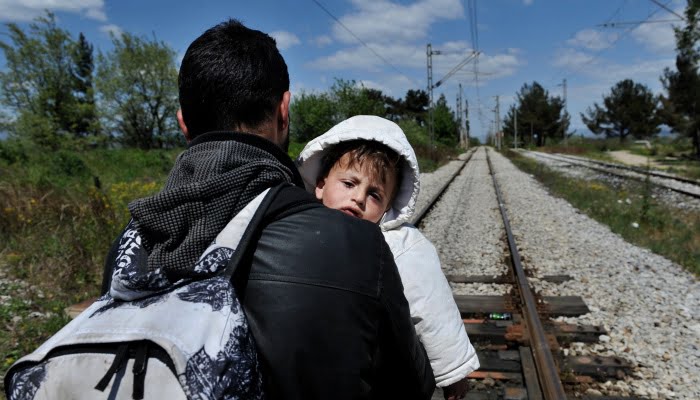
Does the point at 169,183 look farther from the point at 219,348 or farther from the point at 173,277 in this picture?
the point at 219,348

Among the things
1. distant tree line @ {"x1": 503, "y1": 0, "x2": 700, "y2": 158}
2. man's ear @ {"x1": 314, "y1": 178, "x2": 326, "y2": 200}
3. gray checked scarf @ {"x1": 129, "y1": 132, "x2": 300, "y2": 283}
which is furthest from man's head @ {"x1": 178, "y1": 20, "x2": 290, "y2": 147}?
distant tree line @ {"x1": 503, "y1": 0, "x2": 700, "y2": 158}

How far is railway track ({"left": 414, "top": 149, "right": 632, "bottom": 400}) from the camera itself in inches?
138

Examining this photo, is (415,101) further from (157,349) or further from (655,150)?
(157,349)

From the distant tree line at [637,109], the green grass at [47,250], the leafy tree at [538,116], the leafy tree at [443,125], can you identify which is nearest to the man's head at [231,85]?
the green grass at [47,250]

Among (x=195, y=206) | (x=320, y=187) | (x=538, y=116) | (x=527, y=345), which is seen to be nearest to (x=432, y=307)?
(x=320, y=187)

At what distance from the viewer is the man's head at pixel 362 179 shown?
1.81 metres

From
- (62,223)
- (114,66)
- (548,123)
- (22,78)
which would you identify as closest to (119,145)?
(114,66)

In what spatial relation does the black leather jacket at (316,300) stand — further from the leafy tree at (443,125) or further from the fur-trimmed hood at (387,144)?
the leafy tree at (443,125)

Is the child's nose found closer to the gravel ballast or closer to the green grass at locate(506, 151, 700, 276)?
the gravel ballast

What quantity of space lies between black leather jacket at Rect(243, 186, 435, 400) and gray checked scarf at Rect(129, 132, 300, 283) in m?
0.08

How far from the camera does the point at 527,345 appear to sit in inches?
163

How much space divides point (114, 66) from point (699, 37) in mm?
42444

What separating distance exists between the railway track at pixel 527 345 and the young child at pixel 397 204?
192cm

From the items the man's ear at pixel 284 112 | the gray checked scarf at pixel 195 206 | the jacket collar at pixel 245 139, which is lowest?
the gray checked scarf at pixel 195 206
